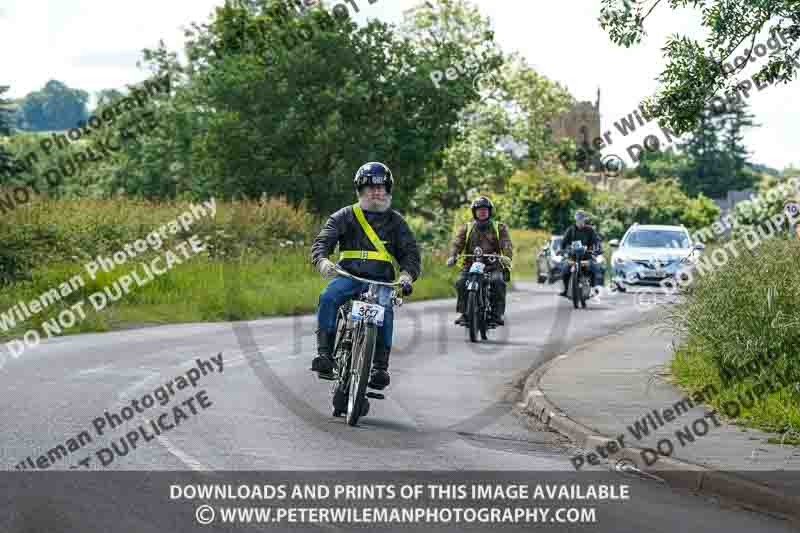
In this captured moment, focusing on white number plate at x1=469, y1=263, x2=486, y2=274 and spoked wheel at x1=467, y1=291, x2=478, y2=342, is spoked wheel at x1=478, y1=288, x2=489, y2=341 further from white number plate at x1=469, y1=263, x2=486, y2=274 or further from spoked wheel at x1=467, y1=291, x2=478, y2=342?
white number plate at x1=469, y1=263, x2=486, y2=274

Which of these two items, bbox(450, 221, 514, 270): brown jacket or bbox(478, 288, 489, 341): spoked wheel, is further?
bbox(478, 288, 489, 341): spoked wheel

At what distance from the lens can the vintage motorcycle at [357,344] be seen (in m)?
11.2

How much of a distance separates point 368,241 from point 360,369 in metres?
1.13

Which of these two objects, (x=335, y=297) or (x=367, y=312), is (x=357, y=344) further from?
(x=335, y=297)

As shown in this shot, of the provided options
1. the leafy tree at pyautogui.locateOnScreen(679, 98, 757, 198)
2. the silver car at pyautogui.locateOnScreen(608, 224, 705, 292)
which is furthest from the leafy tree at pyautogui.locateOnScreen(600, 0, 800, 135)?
the leafy tree at pyautogui.locateOnScreen(679, 98, 757, 198)

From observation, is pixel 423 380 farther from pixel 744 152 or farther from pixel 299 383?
pixel 744 152

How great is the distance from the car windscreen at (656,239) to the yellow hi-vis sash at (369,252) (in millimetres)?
24166

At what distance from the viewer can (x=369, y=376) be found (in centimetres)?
1139

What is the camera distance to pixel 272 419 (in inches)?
462

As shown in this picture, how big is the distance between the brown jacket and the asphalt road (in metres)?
1.37

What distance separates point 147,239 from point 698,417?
66.9ft

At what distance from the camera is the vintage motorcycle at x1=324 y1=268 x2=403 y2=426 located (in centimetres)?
1123

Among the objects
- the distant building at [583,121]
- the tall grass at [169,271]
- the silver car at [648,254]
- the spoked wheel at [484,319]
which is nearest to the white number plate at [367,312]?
the spoked wheel at [484,319]

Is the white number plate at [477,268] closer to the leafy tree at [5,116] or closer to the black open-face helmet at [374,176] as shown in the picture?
the black open-face helmet at [374,176]
